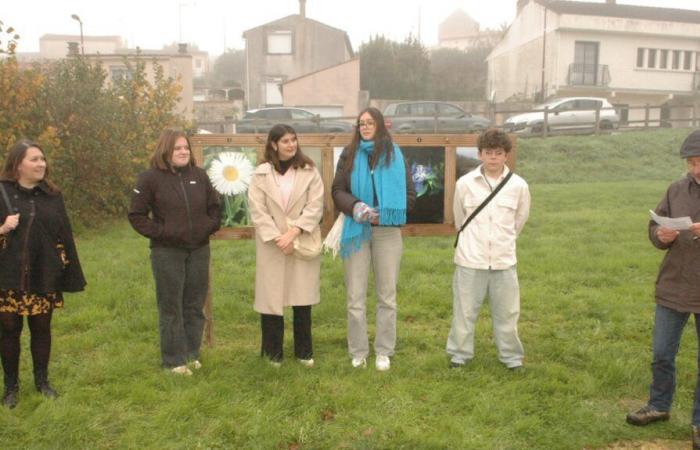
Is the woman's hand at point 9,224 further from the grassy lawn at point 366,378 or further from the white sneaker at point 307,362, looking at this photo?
the white sneaker at point 307,362

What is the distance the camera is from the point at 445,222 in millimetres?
5895

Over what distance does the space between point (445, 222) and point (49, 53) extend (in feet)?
339

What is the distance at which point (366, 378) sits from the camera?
4879 millimetres

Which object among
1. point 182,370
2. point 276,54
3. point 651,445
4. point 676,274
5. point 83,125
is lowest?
point 651,445

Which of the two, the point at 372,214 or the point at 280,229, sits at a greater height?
the point at 372,214

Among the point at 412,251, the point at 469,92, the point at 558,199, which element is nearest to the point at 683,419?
the point at 412,251

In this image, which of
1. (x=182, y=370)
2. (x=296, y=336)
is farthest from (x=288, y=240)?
(x=182, y=370)

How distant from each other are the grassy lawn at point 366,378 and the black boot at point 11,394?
71 mm

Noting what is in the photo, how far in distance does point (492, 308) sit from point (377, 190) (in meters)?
1.31

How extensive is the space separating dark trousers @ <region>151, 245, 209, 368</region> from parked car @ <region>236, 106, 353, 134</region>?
58.4ft

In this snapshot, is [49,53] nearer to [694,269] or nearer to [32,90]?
[32,90]

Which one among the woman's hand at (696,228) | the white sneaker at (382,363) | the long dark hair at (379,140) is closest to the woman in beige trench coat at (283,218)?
the long dark hair at (379,140)

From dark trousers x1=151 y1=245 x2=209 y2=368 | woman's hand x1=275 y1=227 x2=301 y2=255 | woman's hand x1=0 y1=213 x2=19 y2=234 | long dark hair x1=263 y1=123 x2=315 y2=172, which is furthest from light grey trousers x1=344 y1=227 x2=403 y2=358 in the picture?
woman's hand x1=0 y1=213 x2=19 y2=234

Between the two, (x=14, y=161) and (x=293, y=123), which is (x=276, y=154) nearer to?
(x=14, y=161)
